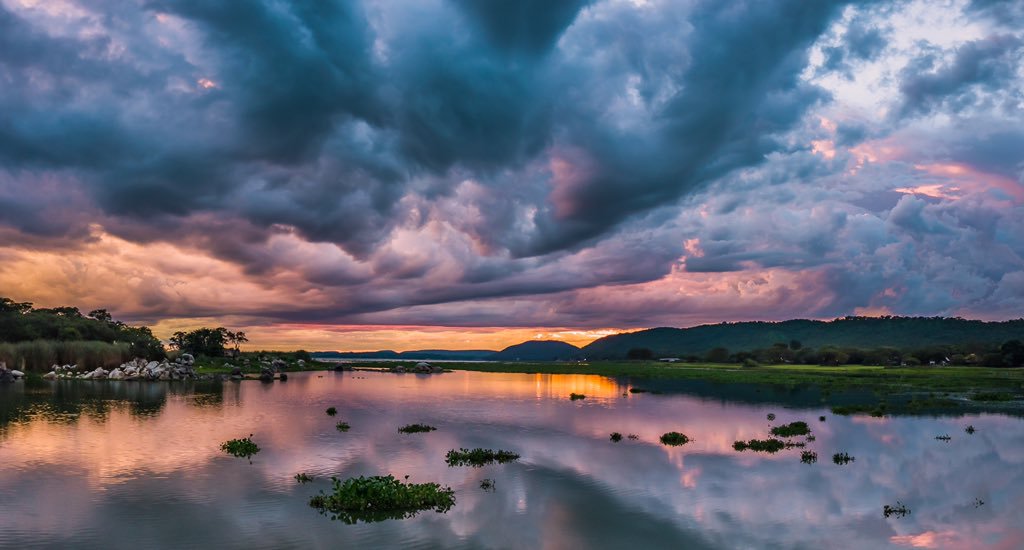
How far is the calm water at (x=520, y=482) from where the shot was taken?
2291 cm

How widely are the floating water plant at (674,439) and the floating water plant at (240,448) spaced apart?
31.6 m

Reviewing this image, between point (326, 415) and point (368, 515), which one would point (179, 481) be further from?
point (326, 415)

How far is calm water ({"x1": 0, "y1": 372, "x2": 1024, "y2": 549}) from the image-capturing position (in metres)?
22.9

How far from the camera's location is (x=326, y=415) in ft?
206

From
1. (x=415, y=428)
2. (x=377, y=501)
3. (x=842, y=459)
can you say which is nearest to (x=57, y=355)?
(x=415, y=428)

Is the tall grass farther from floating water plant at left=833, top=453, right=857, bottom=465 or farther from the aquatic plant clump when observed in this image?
floating water plant at left=833, top=453, right=857, bottom=465

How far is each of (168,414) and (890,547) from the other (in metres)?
64.7

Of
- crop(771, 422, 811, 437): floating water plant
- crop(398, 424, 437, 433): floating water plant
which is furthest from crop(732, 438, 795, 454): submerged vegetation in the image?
crop(398, 424, 437, 433): floating water plant

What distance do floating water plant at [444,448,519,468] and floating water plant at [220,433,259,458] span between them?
1354 cm

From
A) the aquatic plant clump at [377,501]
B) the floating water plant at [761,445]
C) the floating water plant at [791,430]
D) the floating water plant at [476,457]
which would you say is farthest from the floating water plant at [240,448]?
the floating water plant at [791,430]

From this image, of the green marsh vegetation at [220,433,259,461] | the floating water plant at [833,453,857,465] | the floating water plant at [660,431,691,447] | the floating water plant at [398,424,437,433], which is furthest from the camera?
the floating water plant at [398,424,437,433]

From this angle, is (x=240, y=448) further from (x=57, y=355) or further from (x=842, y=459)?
(x=57, y=355)

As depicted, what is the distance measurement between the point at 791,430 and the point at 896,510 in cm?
2658

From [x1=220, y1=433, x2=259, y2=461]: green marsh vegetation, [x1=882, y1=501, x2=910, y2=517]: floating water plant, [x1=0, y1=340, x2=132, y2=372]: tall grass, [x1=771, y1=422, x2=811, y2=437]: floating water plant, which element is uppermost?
[x1=0, y1=340, x2=132, y2=372]: tall grass
